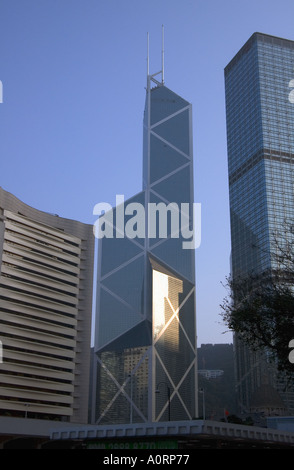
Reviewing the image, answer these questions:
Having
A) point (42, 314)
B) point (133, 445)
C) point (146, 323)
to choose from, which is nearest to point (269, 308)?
point (133, 445)

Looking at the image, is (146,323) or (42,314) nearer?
(42,314)

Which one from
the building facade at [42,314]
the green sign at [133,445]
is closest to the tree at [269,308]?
the green sign at [133,445]

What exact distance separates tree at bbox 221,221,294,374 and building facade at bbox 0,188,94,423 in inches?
3129

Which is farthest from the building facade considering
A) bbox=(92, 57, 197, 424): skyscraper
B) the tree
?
the tree

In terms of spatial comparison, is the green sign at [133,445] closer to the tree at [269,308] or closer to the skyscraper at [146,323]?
the tree at [269,308]

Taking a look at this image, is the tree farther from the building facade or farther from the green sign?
the building facade

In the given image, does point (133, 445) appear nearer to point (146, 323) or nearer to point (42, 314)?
point (42, 314)

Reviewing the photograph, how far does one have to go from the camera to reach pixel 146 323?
584ft

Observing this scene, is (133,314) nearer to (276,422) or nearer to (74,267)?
(74,267)

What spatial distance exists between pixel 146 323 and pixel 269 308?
135 meters

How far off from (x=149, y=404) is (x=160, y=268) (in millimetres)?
44102

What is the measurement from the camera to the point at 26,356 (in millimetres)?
121375

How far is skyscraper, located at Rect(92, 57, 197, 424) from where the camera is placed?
565 feet

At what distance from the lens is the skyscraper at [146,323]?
17225cm
